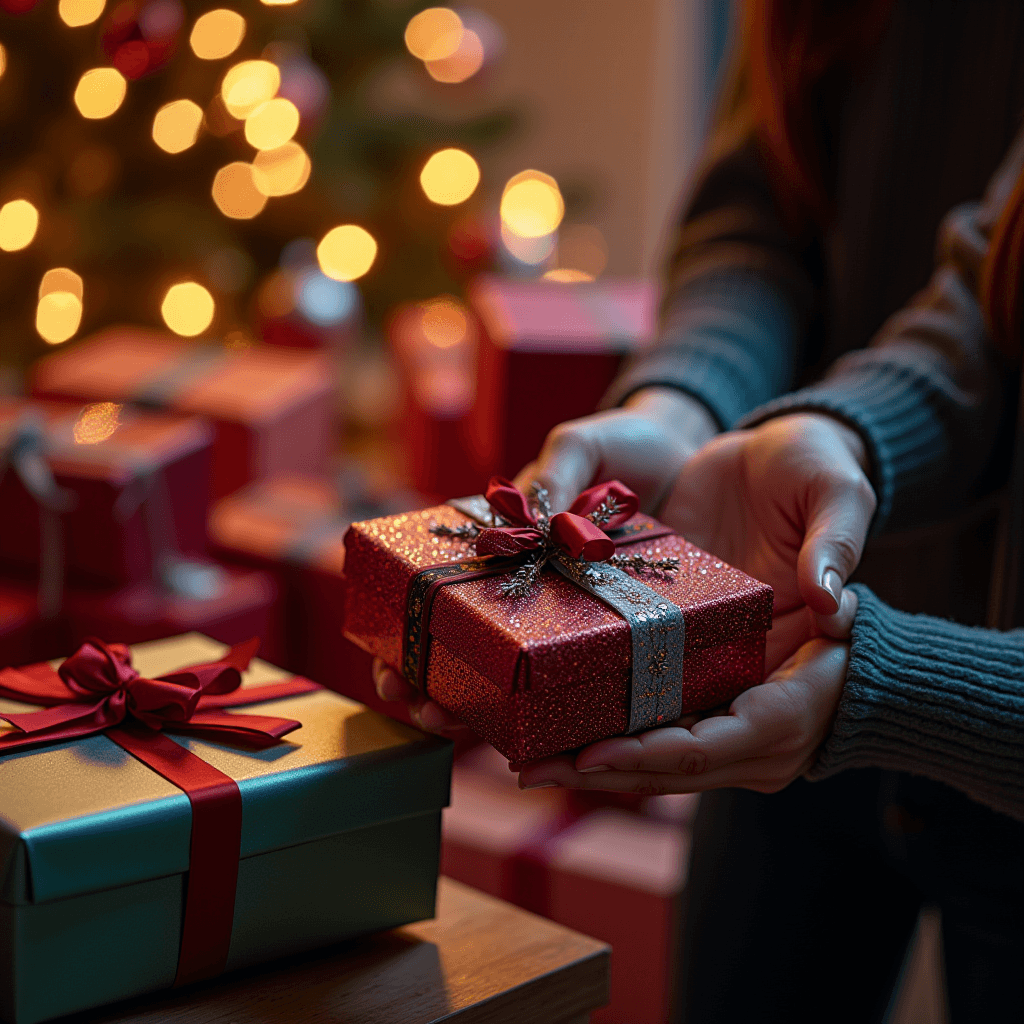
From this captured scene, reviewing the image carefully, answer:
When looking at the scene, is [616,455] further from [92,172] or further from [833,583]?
[92,172]

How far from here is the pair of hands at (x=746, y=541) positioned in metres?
0.63

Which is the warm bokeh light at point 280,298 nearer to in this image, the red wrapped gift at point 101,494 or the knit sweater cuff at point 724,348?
the red wrapped gift at point 101,494

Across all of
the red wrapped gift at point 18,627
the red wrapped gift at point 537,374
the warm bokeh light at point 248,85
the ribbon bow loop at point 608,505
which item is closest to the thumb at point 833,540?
the ribbon bow loop at point 608,505

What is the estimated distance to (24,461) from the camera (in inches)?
47.7

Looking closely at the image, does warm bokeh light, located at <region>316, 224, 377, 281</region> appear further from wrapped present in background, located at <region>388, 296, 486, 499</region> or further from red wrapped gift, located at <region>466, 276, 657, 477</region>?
red wrapped gift, located at <region>466, 276, 657, 477</region>

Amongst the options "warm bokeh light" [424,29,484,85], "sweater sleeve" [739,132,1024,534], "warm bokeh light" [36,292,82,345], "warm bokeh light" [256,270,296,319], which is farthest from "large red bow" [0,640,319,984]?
"warm bokeh light" [424,29,484,85]

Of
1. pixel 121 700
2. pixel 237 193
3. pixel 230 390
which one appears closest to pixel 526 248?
pixel 237 193

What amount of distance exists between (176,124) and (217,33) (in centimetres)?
19

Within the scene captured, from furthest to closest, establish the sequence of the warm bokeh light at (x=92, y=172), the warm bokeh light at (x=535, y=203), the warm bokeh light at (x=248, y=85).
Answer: the warm bokeh light at (x=535, y=203)
the warm bokeh light at (x=92, y=172)
the warm bokeh light at (x=248, y=85)

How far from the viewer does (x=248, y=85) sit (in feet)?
6.54

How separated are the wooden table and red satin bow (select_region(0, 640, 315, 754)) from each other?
0.15 metres

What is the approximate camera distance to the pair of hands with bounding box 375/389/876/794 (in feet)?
2.06

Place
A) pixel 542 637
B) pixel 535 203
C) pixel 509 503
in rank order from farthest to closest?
pixel 535 203, pixel 509 503, pixel 542 637

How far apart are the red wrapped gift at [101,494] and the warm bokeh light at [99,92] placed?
3.03 feet
